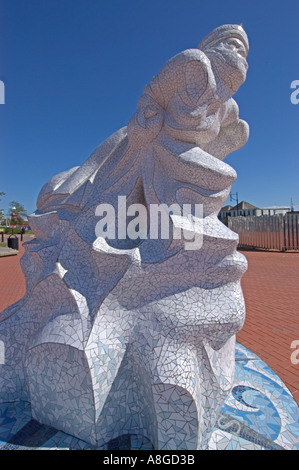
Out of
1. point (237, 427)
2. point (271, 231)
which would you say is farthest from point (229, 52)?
point (271, 231)

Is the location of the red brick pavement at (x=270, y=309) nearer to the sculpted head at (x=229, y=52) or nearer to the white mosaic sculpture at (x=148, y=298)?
the white mosaic sculpture at (x=148, y=298)

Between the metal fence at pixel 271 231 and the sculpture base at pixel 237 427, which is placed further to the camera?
the metal fence at pixel 271 231

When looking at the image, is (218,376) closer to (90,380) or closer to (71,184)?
(90,380)

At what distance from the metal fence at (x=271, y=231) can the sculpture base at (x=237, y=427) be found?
13.5 meters

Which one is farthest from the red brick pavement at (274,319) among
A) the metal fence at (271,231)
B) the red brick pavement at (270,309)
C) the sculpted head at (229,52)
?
the metal fence at (271,231)

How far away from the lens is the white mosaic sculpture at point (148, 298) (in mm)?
2053

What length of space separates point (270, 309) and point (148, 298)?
429 cm

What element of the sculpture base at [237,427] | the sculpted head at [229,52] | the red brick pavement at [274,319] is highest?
the sculpted head at [229,52]

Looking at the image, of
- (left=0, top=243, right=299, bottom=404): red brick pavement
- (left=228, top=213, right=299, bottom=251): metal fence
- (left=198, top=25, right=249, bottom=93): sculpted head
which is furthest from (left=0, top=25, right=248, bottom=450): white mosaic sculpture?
(left=228, top=213, right=299, bottom=251): metal fence

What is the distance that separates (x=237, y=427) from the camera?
92.5 inches

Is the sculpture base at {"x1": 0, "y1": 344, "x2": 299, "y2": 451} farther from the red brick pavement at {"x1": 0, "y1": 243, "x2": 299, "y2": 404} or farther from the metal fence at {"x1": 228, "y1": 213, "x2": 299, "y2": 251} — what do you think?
the metal fence at {"x1": 228, "y1": 213, "x2": 299, "y2": 251}

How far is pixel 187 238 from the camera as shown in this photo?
7.39 feet
